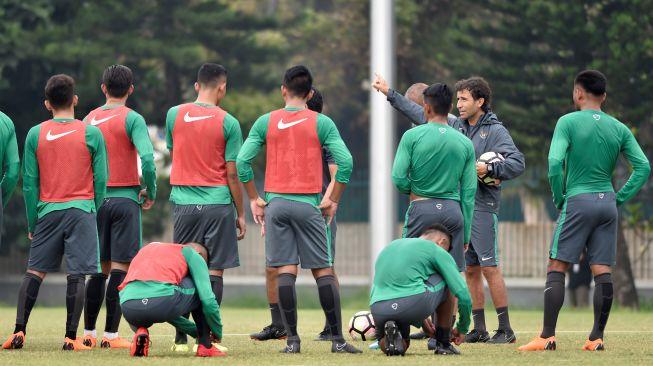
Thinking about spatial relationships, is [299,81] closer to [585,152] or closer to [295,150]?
[295,150]

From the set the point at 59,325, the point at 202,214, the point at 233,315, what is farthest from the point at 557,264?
the point at 233,315

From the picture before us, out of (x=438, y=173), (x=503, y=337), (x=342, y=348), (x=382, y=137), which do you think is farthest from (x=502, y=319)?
(x=382, y=137)

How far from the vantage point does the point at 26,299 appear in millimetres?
10750

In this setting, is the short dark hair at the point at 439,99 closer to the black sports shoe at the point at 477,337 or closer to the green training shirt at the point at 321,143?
the green training shirt at the point at 321,143

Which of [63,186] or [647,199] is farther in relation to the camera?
[647,199]

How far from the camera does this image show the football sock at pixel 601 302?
10734mm

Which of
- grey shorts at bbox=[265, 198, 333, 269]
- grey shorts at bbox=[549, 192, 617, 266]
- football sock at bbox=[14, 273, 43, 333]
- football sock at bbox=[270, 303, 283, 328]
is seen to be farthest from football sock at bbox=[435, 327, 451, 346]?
football sock at bbox=[14, 273, 43, 333]

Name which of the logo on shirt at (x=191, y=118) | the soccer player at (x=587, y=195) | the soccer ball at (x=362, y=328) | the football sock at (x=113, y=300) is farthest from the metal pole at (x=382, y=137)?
the soccer player at (x=587, y=195)

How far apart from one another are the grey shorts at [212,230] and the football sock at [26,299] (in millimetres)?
1215

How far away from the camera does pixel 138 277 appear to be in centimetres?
1006

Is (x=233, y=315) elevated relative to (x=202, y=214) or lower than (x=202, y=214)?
lower

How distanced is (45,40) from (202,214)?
54.5 feet

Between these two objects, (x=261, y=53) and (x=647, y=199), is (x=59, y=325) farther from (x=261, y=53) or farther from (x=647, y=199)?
(x=261, y=53)

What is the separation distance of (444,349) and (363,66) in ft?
81.8
